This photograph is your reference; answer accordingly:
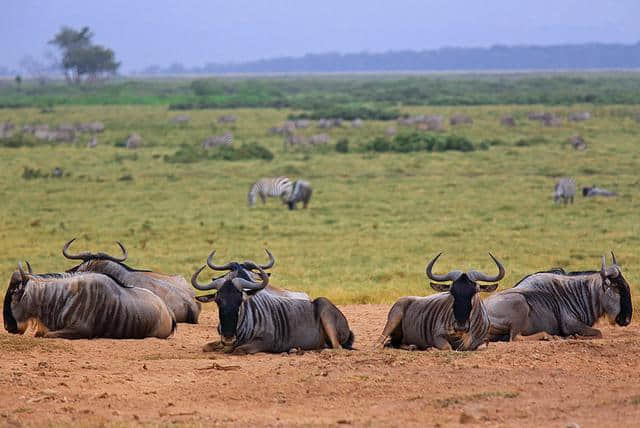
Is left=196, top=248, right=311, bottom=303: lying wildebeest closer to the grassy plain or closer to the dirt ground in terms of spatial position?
the dirt ground

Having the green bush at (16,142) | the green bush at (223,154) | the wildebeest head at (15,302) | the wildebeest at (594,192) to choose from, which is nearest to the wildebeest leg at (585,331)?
the wildebeest head at (15,302)

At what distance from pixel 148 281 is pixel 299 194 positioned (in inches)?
411

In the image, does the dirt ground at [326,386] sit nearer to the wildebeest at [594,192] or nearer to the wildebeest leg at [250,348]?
the wildebeest leg at [250,348]

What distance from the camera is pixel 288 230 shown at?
17328 millimetres

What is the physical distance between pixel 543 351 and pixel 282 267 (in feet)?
22.0

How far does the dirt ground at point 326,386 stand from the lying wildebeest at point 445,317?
0.72 feet

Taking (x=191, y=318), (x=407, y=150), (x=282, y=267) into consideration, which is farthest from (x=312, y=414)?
(x=407, y=150)

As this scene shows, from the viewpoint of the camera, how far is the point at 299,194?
20.3m

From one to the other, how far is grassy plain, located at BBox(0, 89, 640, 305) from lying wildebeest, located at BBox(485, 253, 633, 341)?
9.24 feet

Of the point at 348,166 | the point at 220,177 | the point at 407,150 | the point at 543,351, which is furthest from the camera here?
the point at 407,150

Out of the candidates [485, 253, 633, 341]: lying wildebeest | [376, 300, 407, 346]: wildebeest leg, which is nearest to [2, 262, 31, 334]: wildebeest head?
[376, 300, 407, 346]: wildebeest leg

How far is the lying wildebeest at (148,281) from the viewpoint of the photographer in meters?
9.89

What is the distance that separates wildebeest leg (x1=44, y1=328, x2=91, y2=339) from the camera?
8812 mm

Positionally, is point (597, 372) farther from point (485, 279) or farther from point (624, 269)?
point (624, 269)
